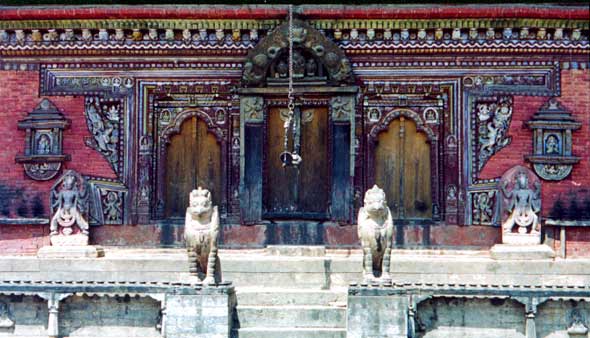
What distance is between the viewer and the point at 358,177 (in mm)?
22109

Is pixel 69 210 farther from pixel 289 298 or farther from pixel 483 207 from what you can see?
pixel 483 207

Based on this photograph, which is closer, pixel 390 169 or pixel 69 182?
pixel 69 182

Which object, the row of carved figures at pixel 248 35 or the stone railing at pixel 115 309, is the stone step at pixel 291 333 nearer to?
the stone railing at pixel 115 309

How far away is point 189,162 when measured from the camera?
22516mm

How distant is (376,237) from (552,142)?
17.6ft

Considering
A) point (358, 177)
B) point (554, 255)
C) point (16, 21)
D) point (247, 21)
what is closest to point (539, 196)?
point (554, 255)

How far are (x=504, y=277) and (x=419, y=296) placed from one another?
11.1ft

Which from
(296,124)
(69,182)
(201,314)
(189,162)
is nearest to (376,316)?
(201,314)

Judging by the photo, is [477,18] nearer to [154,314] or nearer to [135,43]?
[135,43]

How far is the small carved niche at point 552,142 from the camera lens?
21.6 m

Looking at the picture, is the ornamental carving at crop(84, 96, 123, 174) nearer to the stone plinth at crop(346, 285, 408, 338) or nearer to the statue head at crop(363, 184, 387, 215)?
the statue head at crop(363, 184, 387, 215)

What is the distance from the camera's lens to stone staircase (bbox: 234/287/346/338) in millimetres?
17844

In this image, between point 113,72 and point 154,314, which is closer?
point 154,314

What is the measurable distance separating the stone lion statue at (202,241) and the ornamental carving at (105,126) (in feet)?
14.7
